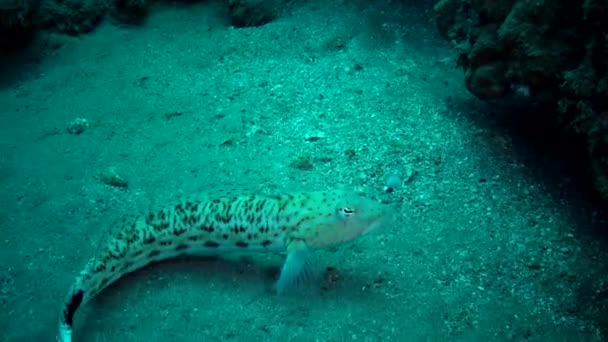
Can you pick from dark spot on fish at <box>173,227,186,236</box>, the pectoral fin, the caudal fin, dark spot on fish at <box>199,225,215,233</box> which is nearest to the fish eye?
the pectoral fin

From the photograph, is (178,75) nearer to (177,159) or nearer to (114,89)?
(114,89)

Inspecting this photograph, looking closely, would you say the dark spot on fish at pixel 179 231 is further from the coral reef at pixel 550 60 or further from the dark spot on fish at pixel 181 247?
the coral reef at pixel 550 60

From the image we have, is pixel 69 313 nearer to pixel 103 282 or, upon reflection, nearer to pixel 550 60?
pixel 103 282

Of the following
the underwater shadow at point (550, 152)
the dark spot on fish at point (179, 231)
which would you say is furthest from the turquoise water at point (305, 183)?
the dark spot on fish at point (179, 231)

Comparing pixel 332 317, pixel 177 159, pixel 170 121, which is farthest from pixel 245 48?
pixel 332 317

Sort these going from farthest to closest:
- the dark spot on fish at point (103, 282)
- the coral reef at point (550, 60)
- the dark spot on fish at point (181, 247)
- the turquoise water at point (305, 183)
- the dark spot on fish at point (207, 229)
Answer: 1. the dark spot on fish at point (181, 247)
2. the dark spot on fish at point (207, 229)
3. the dark spot on fish at point (103, 282)
4. the coral reef at point (550, 60)
5. the turquoise water at point (305, 183)

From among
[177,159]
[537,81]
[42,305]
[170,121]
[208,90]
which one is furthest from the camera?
[208,90]
